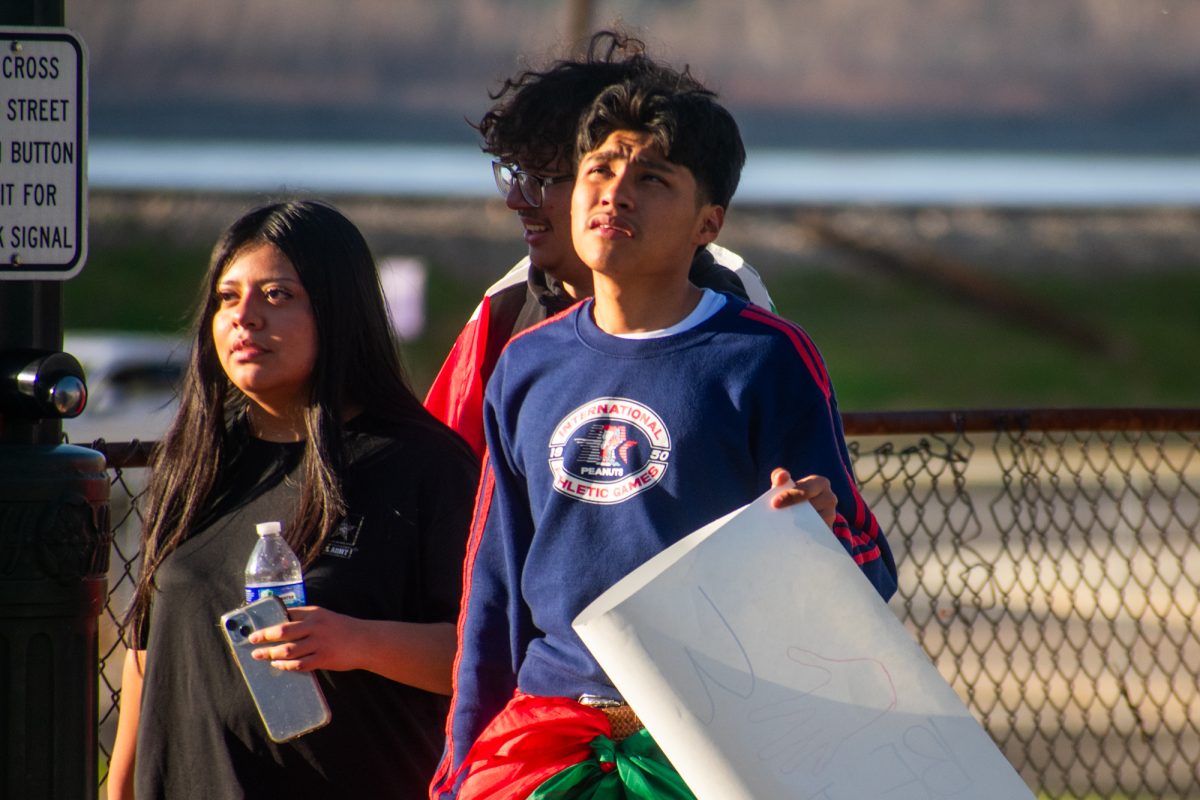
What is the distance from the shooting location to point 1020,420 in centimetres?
415

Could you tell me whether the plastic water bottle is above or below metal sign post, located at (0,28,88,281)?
below

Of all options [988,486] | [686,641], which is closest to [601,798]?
[686,641]

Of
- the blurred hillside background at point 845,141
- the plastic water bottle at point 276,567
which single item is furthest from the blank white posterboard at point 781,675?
the blurred hillside background at point 845,141

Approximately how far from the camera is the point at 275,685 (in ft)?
8.87

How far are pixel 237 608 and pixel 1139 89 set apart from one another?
1493 inches

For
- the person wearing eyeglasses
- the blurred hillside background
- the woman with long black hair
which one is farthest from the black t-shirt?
the blurred hillside background

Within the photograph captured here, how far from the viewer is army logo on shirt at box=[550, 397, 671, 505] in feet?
8.06

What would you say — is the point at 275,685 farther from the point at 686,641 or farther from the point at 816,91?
the point at 816,91

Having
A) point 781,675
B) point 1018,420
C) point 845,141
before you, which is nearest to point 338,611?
point 781,675

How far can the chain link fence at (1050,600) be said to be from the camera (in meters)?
4.23

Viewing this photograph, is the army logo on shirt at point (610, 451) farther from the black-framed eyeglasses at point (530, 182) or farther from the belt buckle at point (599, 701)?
the black-framed eyeglasses at point (530, 182)

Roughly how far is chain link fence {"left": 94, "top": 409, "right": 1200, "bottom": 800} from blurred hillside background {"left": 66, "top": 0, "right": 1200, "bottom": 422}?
11.3 meters

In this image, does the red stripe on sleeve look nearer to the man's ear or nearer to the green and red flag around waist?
the man's ear

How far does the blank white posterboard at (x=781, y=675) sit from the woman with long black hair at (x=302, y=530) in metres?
0.60
